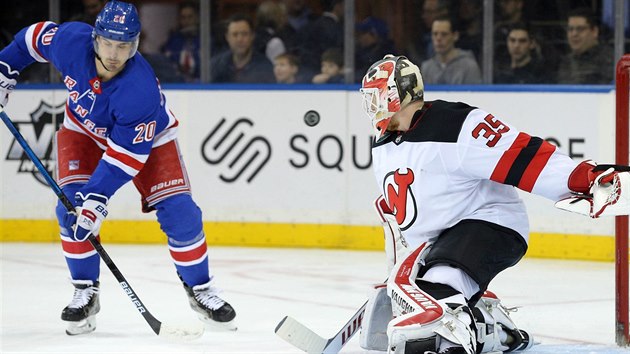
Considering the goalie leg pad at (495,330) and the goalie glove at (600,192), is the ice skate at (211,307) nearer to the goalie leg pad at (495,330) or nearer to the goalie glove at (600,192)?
the goalie leg pad at (495,330)

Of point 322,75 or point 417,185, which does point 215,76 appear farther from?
point 417,185

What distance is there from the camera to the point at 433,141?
10.6ft

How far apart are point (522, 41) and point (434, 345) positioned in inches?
133

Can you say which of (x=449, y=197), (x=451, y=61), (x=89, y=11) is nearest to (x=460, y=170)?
(x=449, y=197)

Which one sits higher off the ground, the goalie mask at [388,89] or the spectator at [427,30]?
the spectator at [427,30]

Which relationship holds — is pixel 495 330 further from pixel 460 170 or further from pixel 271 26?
pixel 271 26

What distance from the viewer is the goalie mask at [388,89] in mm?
3256

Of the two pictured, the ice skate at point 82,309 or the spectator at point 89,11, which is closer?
the ice skate at point 82,309

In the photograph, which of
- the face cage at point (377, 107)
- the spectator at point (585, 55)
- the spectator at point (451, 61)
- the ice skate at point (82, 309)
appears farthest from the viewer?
the spectator at point (451, 61)

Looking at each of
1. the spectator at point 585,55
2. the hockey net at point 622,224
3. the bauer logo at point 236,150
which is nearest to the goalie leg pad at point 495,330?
the hockey net at point 622,224

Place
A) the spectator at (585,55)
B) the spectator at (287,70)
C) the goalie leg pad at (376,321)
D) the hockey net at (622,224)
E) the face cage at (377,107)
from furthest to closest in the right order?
1. the spectator at (287,70)
2. the spectator at (585,55)
3. the hockey net at (622,224)
4. the goalie leg pad at (376,321)
5. the face cage at (377,107)

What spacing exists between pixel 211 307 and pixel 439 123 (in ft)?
4.24

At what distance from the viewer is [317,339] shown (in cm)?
357

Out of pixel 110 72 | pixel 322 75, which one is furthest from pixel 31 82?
pixel 110 72
